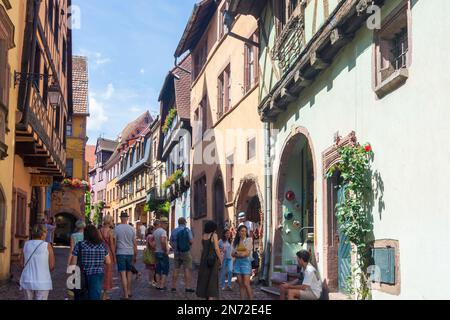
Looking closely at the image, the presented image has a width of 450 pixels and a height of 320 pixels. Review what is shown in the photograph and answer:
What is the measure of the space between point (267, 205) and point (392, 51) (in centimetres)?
714

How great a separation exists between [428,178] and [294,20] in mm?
6522

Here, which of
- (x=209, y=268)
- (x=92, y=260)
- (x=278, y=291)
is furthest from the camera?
(x=278, y=291)

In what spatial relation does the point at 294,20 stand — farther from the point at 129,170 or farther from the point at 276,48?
the point at 129,170

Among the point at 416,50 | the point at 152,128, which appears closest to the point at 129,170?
the point at 152,128

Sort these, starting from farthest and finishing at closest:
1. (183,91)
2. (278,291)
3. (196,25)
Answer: (183,91)
(196,25)
(278,291)

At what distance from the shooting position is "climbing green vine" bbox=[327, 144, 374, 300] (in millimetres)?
8508

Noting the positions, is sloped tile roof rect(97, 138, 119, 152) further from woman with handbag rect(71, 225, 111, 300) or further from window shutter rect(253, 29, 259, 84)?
woman with handbag rect(71, 225, 111, 300)

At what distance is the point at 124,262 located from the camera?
1134 cm

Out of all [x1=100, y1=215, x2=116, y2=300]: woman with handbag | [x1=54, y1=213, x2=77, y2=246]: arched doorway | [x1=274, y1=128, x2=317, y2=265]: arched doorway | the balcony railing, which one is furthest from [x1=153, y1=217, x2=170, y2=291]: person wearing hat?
[x1=54, y1=213, x2=77, y2=246]: arched doorway

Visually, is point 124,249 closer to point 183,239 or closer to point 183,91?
point 183,239

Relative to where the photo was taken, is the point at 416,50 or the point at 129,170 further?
the point at 129,170

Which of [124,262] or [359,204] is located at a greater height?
[359,204]

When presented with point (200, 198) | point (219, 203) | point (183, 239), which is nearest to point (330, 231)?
point (183, 239)
